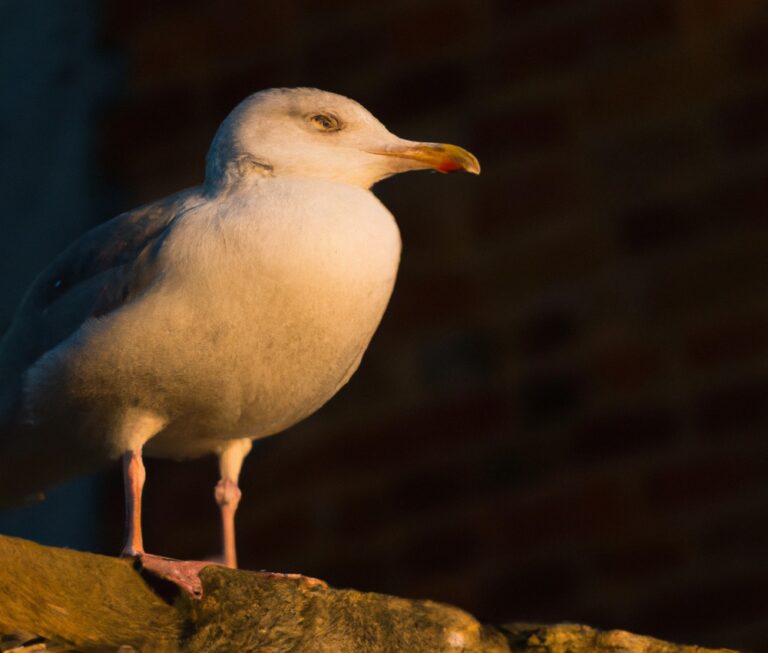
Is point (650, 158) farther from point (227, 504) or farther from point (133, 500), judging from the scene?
point (133, 500)

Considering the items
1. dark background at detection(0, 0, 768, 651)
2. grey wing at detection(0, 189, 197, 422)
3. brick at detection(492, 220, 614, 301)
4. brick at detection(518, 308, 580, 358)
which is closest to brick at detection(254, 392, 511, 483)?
dark background at detection(0, 0, 768, 651)

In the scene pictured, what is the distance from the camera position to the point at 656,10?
354 centimetres

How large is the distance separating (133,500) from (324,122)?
0.54m

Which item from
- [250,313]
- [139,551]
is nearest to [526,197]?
[250,313]

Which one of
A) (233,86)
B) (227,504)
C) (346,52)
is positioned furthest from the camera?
(233,86)

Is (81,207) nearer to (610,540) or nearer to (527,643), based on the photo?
(610,540)

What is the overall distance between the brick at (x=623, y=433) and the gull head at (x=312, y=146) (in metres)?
1.02

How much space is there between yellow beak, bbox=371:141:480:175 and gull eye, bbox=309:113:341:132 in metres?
0.06

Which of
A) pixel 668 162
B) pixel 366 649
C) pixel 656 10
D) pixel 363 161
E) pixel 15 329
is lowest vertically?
pixel 366 649

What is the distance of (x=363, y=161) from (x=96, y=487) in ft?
5.07

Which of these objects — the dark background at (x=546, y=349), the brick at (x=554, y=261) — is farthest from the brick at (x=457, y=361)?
the brick at (x=554, y=261)

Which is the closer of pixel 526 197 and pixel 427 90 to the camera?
pixel 526 197

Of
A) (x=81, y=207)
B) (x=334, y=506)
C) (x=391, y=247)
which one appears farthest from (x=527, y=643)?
(x=81, y=207)

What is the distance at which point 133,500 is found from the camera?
2254 millimetres
